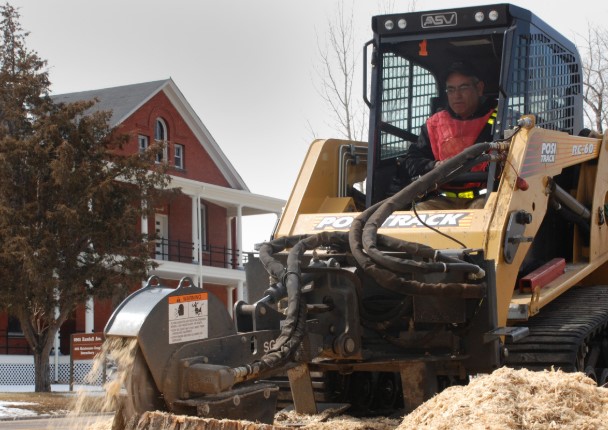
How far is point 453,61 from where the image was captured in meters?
10.5

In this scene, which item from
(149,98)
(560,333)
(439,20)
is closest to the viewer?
(560,333)

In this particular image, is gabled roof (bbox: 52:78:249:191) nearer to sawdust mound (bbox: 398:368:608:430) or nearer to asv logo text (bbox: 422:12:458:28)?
asv logo text (bbox: 422:12:458:28)

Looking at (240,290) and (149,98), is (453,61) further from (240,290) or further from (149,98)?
(240,290)

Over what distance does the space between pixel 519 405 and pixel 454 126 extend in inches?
178

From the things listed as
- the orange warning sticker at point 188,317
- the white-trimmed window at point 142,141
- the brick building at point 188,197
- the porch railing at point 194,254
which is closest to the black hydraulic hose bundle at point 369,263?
the orange warning sticker at point 188,317

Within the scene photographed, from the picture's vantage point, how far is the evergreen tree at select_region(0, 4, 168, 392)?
79.3ft

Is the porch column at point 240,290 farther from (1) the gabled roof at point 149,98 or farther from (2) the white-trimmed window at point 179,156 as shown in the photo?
(2) the white-trimmed window at point 179,156

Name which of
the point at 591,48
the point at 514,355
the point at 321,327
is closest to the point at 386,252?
the point at 321,327

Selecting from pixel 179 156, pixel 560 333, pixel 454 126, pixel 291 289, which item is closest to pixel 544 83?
pixel 454 126

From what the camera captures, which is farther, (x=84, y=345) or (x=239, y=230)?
(x=239, y=230)

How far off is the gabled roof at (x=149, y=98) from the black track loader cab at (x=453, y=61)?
30.1 metres

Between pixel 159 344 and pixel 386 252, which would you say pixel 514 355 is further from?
pixel 159 344

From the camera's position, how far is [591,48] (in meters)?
34.3

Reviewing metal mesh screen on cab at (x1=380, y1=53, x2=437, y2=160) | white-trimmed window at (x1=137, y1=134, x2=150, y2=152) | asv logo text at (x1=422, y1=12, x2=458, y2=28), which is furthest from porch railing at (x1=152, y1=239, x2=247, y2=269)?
asv logo text at (x1=422, y1=12, x2=458, y2=28)
